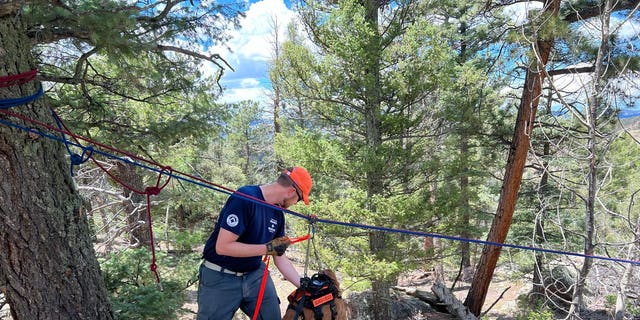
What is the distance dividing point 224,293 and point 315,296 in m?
0.84

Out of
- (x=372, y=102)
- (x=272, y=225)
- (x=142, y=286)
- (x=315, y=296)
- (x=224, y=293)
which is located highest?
(x=372, y=102)

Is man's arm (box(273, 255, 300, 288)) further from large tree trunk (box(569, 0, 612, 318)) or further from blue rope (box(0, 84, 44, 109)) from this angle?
large tree trunk (box(569, 0, 612, 318))

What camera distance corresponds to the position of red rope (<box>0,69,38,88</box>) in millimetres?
2328

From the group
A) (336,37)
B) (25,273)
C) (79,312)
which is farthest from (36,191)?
(336,37)

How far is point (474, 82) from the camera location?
8250 mm

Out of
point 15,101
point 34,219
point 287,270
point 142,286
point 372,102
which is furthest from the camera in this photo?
point 372,102

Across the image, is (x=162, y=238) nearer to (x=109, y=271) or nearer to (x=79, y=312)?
(x=109, y=271)

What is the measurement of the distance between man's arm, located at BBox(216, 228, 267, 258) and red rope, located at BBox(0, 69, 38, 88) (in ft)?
5.35

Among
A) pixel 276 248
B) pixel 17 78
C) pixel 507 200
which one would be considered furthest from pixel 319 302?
pixel 507 200

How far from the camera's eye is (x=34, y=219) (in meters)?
2.49

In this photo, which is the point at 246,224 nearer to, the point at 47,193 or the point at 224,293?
the point at 224,293

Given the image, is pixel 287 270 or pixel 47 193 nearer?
pixel 47 193

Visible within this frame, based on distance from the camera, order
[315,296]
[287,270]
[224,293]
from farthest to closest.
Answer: [287,270], [224,293], [315,296]

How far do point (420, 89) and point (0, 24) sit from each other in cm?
687
